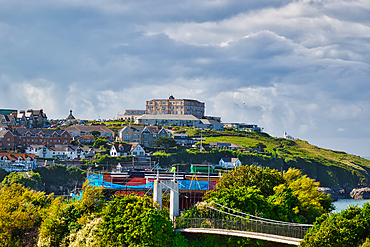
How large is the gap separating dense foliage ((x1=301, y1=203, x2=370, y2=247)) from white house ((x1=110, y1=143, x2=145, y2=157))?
94058 mm

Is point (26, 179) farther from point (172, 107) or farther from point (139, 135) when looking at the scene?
point (172, 107)

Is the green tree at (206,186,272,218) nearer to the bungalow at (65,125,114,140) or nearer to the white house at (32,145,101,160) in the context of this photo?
the white house at (32,145,101,160)

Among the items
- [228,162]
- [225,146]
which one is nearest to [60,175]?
[228,162]

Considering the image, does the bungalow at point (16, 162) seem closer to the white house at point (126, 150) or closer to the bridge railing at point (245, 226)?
the white house at point (126, 150)

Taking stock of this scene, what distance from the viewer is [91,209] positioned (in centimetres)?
2750

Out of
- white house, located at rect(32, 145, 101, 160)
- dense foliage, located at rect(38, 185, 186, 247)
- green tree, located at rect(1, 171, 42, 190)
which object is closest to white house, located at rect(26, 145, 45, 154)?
white house, located at rect(32, 145, 101, 160)

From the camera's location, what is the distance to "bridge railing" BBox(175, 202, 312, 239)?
23047mm

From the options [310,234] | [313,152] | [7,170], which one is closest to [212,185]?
[310,234]

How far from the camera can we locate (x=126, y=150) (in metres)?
114

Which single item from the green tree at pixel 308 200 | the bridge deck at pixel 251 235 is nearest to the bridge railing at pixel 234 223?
the bridge deck at pixel 251 235

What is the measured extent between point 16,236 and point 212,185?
1766 cm

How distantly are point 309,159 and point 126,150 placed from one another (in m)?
58.5

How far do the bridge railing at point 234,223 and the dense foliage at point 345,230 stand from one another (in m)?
3.45

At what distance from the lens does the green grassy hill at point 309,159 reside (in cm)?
12719
